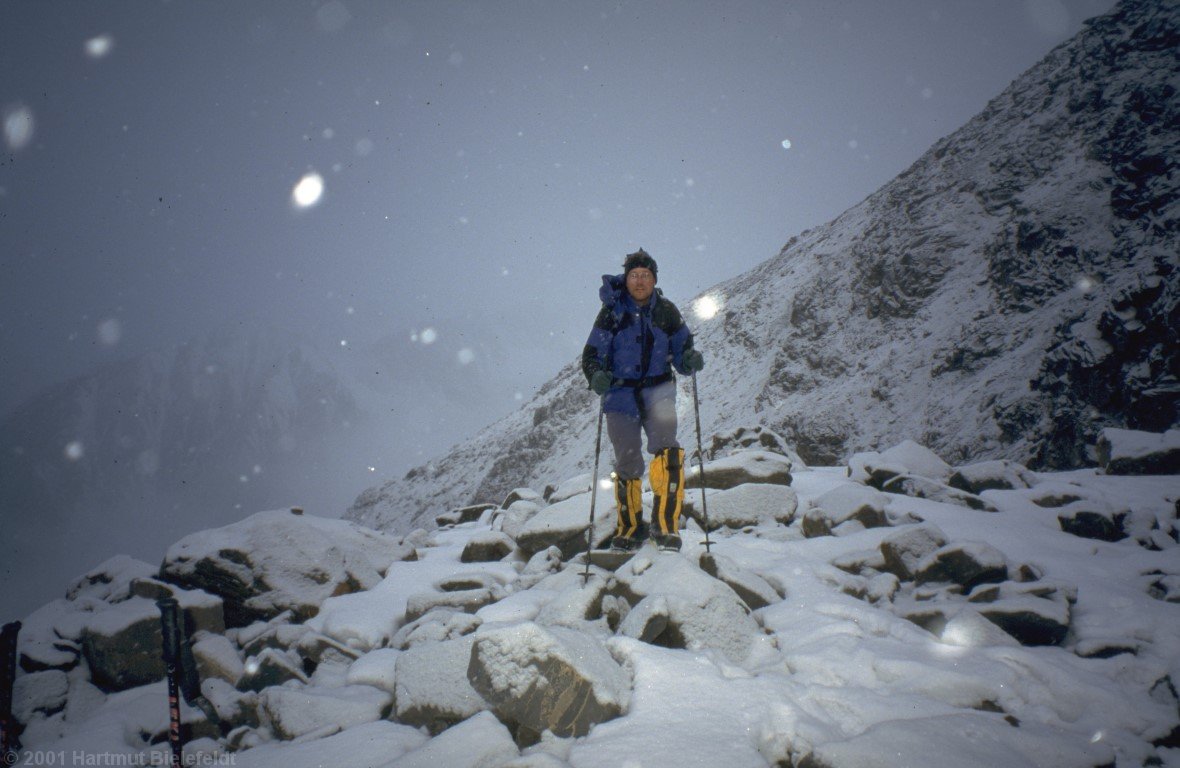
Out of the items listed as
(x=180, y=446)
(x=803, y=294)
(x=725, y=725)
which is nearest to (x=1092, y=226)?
(x=803, y=294)

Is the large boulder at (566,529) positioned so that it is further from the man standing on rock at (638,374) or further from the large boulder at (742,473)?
the large boulder at (742,473)

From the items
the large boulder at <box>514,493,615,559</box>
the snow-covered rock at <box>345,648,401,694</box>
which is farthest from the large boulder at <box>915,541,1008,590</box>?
the snow-covered rock at <box>345,648,401,694</box>

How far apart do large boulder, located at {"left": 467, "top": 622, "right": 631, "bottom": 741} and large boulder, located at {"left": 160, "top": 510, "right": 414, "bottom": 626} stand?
3.72 m

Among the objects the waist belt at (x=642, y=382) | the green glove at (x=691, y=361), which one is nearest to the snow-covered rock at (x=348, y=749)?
the waist belt at (x=642, y=382)

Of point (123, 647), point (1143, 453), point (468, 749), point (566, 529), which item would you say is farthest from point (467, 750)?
→ point (1143, 453)

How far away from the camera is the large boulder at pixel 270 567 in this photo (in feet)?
17.3

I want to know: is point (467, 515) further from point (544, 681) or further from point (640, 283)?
point (544, 681)

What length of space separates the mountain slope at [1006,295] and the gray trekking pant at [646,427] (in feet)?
44.8

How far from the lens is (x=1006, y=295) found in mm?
20562

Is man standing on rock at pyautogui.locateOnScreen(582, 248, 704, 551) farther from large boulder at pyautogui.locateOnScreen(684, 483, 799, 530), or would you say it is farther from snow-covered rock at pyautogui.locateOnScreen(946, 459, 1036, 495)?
snow-covered rock at pyautogui.locateOnScreen(946, 459, 1036, 495)

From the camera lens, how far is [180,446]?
191 meters

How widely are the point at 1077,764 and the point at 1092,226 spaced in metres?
26.8

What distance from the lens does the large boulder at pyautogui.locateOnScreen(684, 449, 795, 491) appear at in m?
7.45

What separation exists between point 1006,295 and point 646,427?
23.5m
